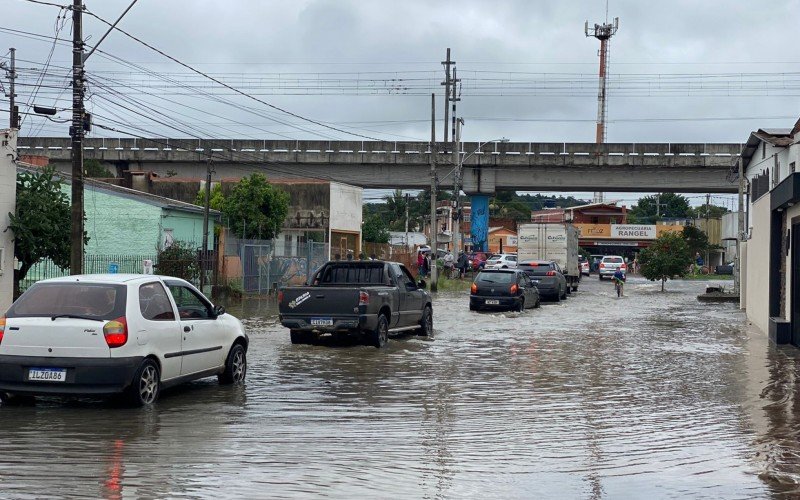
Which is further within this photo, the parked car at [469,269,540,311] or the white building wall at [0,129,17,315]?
the parked car at [469,269,540,311]

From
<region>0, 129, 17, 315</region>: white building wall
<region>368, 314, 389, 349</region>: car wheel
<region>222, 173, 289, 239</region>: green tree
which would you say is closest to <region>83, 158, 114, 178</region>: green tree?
<region>222, 173, 289, 239</region>: green tree

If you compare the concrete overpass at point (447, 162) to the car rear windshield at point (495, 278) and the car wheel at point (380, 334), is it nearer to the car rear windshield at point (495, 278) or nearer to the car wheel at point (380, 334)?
the car rear windshield at point (495, 278)

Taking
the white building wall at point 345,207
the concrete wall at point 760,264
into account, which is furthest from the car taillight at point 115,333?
the white building wall at point 345,207

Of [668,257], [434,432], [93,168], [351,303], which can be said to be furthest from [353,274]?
[93,168]

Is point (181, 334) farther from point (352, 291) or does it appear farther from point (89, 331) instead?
point (352, 291)

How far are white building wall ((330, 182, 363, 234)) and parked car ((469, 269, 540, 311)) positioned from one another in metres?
22.5

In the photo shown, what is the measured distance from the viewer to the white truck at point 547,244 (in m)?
49.1

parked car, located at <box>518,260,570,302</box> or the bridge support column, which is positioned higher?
the bridge support column

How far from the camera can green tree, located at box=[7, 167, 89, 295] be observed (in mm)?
23861

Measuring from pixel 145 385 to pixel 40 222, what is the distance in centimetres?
1414

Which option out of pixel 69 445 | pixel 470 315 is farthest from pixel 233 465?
pixel 470 315

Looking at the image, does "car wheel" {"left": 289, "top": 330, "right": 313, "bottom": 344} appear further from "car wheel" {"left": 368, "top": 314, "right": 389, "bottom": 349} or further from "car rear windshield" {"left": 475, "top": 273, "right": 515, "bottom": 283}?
"car rear windshield" {"left": 475, "top": 273, "right": 515, "bottom": 283}

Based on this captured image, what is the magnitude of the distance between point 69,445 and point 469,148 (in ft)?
179

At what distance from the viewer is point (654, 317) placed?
3244 cm
